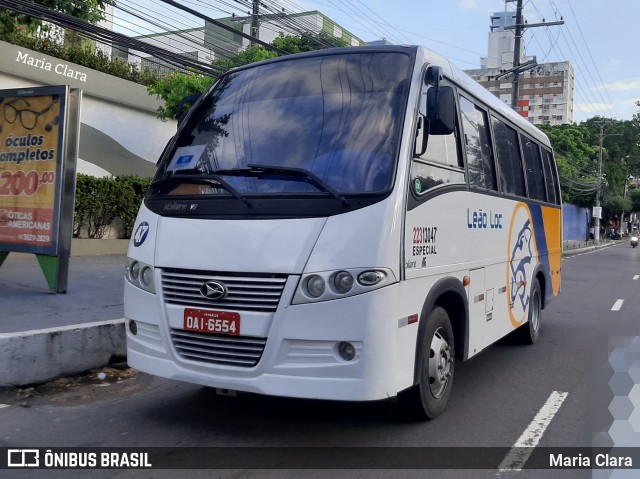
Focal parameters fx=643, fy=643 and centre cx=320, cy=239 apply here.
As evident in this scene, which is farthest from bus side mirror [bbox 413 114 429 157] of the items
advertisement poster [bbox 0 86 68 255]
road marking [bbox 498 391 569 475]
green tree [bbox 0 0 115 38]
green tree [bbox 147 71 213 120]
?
green tree [bbox 147 71 213 120]

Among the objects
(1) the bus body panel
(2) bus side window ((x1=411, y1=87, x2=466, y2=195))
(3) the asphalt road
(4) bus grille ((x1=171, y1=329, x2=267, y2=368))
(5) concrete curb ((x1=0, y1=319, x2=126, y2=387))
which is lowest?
(3) the asphalt road

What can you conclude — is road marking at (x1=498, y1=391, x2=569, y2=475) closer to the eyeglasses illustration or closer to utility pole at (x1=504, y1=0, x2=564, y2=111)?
the eyeglasses illustration

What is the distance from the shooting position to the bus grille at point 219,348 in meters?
4.00

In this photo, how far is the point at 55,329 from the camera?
5.84 meters

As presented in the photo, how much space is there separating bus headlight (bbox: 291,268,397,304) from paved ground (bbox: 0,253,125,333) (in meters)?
3.44

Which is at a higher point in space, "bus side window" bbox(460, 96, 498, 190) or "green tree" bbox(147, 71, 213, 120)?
"green tree" bbox(147, 71, 213, 120)

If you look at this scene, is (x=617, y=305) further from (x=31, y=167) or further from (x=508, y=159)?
(x=31, y=167)

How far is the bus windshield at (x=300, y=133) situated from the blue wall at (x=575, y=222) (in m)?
48.4

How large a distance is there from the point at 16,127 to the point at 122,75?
907 cm

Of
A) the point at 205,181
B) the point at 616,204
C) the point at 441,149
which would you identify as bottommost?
the point at 205,181

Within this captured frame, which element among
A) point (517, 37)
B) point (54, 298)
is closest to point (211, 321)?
point (54, 298)

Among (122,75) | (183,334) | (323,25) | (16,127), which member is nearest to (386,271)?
(183,334)

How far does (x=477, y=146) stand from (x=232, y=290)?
9.47ft

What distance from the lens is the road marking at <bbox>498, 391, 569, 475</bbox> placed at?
13.5 feet
